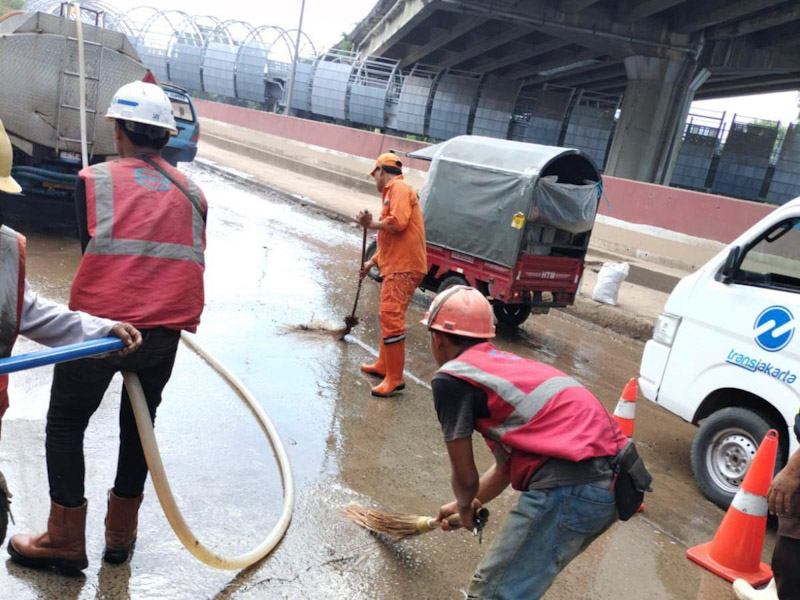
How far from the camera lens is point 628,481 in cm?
251

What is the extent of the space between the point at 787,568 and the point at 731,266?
2.79m

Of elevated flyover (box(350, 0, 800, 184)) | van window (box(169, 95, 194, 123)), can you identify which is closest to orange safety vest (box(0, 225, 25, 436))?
van window (box(169, 95, 194, 123))

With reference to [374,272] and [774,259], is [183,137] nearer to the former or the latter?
[374,272]

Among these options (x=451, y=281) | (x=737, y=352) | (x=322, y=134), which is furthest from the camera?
(x=322, y=134)

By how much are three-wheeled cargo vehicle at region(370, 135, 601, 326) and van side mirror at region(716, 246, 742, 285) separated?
325 centimetres

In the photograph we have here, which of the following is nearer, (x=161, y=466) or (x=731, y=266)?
(x=161, y=466)

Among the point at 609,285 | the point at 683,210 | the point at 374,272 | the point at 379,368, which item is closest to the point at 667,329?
the point at 379,368

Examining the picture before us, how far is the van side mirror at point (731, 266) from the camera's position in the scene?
16.3 feet

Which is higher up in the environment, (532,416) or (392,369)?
(532,416)

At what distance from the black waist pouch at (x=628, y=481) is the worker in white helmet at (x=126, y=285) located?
6.18ft

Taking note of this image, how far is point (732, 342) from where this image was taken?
194 inches

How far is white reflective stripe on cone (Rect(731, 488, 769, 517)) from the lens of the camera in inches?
Answer: 160

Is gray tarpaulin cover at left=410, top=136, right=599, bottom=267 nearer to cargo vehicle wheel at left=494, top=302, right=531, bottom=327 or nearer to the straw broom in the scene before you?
cargo vehicle wheel at left=494, top=302, right=531, bottom=327

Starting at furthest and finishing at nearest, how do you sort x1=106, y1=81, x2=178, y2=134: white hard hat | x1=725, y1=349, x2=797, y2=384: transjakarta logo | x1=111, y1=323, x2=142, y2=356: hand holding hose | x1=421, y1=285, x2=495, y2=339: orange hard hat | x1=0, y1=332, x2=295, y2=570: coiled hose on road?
1. x1=725, y1=349, x2=797, y2=384: transjakarta logo
2. x1=106, y1=81, x2=178, y2=134: white hard hat
3. x1=421, y1=285, x2=495, y2=339: orange hard hat
4. x1=111, y1=323, x2=142, y2=356: hand holding hose
5. x1=0, y1=332, x2=295, y2=570: coiled hose on road
